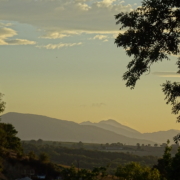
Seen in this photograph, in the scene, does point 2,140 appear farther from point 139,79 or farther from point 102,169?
point 139,79

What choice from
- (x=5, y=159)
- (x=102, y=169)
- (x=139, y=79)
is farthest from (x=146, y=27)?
(x=5, y=159)

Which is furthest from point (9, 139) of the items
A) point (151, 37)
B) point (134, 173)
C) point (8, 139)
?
point (151, 37)

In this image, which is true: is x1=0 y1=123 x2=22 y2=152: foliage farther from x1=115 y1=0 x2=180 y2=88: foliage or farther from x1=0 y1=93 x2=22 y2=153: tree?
x1=115 y1=0 x2=180 y2=88: foliage

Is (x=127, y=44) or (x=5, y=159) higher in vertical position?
(x=127, y=44)

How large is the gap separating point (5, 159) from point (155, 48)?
103m

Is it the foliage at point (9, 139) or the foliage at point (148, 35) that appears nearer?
the foliage at point (148, 35)

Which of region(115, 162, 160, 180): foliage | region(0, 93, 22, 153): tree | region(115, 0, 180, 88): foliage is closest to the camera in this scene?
region(115, 0, 180, 88): foliage

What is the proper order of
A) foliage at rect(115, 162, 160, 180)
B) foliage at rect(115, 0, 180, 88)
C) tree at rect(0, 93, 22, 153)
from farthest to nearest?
tree at rect(0, 93, 22, 153) → foliage at rect(115, 162, 160, 180) → foliage at rect(115, 0, 180, 88)

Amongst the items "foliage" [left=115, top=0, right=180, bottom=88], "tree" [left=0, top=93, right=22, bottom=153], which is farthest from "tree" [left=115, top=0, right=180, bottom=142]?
"tree" [left=0, top=93, right=22, bottom=153]

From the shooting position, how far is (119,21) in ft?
98.8

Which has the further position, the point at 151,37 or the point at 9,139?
the point at 9,139

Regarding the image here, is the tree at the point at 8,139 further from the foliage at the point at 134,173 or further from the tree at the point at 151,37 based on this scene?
the tree at the point at 151,37

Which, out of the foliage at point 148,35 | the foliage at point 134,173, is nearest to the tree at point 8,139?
the foliage at point 134,173

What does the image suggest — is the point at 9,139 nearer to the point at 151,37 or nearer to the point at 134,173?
the point at 134,173
